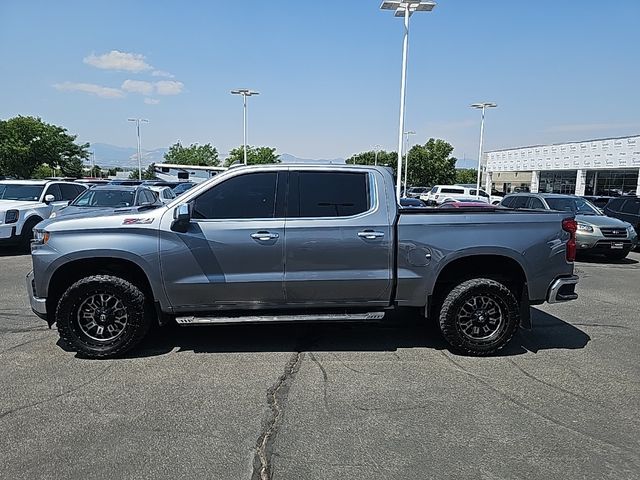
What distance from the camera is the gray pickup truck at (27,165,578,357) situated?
194 inches

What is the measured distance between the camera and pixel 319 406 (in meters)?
4.04

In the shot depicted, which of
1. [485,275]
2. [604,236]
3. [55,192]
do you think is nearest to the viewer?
[485,275]

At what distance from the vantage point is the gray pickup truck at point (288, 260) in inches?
194

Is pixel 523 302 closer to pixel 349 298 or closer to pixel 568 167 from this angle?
pixel 349 298

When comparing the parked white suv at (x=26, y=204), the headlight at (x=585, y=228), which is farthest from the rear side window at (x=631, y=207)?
the parked white suv at (x=26, y=204)

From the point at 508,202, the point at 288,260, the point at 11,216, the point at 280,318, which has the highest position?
the point at 508,202

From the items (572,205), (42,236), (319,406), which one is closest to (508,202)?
(572,205)

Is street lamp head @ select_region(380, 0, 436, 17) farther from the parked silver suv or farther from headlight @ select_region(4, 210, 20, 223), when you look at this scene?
headlight @ select_region(4, 210, 20, 223)

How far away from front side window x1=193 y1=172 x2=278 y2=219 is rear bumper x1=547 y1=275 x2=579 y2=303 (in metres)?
3.04

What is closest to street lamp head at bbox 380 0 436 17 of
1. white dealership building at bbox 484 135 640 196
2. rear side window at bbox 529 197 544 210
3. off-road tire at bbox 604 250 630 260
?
rear side window at bbox 529 197 544 210

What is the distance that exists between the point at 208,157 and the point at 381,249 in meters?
80.3

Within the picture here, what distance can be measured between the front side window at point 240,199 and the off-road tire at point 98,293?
3.36 ft

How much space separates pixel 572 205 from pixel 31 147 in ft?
194

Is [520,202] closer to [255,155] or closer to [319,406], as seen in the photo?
[319,406]
